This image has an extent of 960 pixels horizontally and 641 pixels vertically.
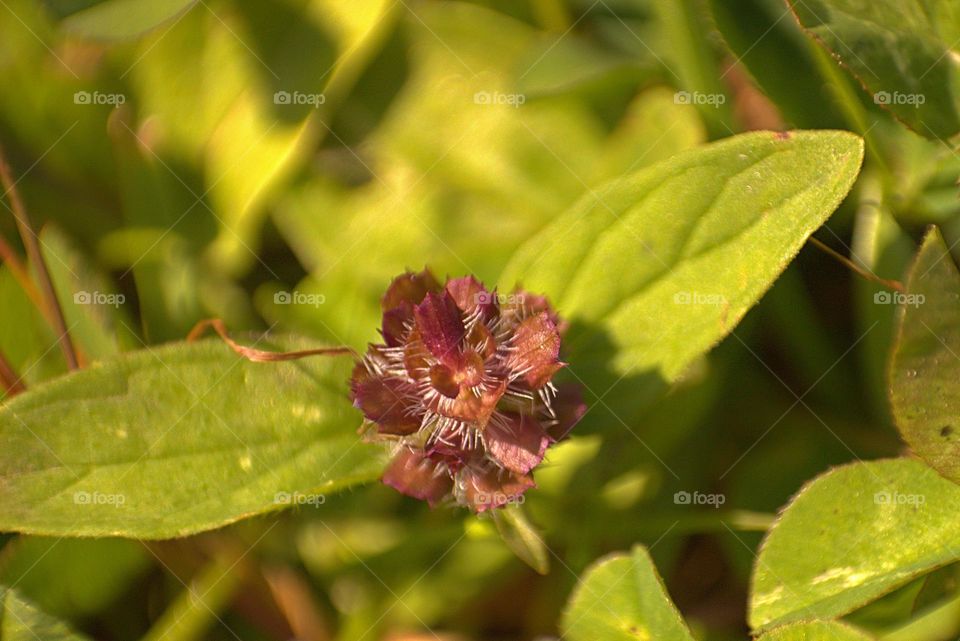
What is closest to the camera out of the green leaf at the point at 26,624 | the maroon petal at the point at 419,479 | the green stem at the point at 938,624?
the maroon petal at the point at 419,479

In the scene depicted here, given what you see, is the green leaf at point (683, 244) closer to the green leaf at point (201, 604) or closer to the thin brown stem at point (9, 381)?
the green leaf at point (201, 604)

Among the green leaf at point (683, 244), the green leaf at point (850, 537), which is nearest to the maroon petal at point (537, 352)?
the green leaf at point (683, 244)

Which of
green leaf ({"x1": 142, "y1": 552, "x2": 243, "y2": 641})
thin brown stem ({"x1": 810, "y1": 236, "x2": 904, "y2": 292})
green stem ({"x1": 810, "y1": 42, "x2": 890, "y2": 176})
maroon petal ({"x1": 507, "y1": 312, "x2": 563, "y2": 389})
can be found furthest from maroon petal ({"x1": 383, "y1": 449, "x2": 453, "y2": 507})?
Result: green stem ({"x1": 810, "y1": 42, "x2": 890, "y2": 176})

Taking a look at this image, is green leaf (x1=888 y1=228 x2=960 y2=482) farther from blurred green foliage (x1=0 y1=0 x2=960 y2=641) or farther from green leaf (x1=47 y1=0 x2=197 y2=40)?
green leaf (x1=47 y1=0 x2=197 y2=40)

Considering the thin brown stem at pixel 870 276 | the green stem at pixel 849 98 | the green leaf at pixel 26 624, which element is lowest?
the green leaf at pixel 26 624

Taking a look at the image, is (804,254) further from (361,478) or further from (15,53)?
(15,53)

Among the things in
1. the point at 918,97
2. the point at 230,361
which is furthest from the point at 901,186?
the point at 230,361

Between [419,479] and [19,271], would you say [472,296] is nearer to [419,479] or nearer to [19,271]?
[419,479]
